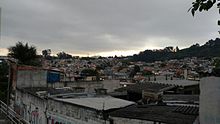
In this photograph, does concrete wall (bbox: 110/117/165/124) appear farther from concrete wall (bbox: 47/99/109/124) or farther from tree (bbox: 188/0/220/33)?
tree (bbox: 188/0/220/33)

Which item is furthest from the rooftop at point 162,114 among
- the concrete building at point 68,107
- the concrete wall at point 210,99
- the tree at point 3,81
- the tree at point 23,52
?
the tree at point 23,52

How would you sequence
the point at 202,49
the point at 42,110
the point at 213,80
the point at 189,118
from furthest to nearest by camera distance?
1. the point at 202,49
2. the point at 42,110
3. the point at 189,118
4. the point at 213,80

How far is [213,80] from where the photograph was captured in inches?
369

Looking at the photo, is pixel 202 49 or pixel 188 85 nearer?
pixel 188 85

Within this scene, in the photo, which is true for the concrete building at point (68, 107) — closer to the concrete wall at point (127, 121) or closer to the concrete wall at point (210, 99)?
the concrete wall at point (127, 121)

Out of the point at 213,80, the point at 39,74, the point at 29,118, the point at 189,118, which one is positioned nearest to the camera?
the point at 213,80

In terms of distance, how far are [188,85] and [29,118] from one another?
1172 centimetres

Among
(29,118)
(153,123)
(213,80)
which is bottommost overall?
(29,118)

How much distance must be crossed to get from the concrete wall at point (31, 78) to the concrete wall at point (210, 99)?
2251 cm

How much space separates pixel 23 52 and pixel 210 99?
3816 centimetres

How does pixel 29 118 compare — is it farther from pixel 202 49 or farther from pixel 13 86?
pixel 202 49

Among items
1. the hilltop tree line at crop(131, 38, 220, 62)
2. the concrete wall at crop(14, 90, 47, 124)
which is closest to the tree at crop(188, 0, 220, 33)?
the concrete wall at crop(14, 90, 47, 124)

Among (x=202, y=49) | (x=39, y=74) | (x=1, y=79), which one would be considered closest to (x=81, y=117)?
Result: (x=39, y=74)

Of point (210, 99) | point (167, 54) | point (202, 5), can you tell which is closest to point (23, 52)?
point (210, 99)
